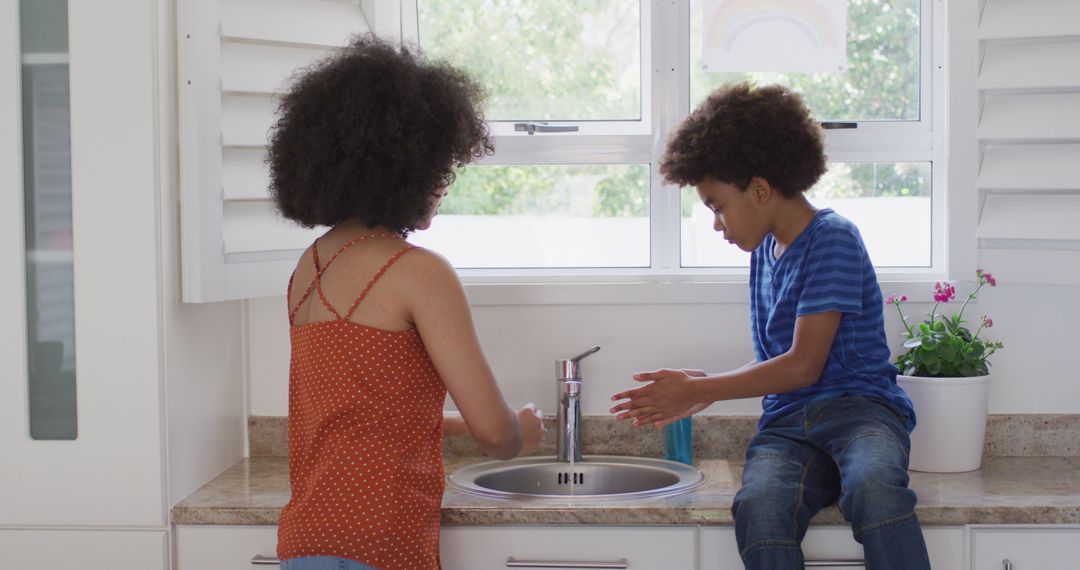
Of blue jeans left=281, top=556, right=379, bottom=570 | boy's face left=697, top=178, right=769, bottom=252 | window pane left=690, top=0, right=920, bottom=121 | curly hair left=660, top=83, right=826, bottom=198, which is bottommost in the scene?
blue jeans left=281, top=556, right=379, bottom=570

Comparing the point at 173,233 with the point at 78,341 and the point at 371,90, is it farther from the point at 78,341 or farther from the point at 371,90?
the point at 371,90

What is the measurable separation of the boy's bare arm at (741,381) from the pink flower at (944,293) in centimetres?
38

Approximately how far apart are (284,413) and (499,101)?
0.85 m

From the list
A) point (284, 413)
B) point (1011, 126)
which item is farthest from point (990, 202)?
point (284, 413)

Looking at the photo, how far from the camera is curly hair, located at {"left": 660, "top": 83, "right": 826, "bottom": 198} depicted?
2.03m

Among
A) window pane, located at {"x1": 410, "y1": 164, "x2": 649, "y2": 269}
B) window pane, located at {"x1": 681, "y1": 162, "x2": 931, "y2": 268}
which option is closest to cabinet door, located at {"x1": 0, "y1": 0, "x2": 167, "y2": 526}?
window pane, located at {"x1": 410, "y1": 164, "x2": 649, "y2": 269}

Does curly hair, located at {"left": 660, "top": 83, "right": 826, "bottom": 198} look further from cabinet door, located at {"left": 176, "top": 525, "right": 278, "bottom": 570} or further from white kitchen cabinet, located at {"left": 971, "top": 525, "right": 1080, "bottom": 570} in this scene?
cabinet door, located at {"left": 176, "top": 525, "right": 278, "bottom": 570}

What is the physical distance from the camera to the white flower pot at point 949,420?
2.12m

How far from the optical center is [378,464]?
150cm

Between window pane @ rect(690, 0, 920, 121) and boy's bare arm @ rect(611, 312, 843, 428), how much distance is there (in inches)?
28.3

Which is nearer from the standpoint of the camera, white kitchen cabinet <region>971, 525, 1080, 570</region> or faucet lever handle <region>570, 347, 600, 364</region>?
white kitchen cabinet <region>971, 525, 1080, 570</region>

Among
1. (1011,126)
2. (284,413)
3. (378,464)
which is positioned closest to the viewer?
(378,464)

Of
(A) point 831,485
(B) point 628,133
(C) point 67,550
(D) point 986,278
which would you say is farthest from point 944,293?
(C) point 67,550

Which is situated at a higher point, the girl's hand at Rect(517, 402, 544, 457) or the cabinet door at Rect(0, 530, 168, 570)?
the girl's hand at Rect(517, 402, 544, 457)
